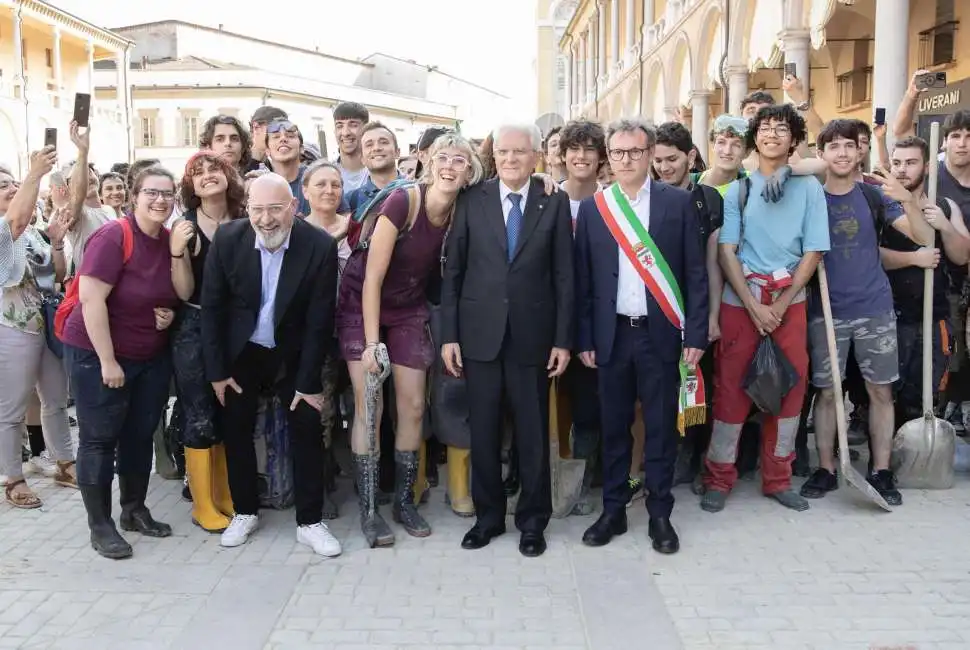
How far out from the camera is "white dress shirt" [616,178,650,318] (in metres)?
4.33

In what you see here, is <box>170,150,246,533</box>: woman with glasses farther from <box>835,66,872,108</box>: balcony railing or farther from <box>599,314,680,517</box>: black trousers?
<box>835,66,872,108</box>: balcony railing

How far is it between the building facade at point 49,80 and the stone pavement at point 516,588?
22.7 metres

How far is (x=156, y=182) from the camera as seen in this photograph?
4.30 meters

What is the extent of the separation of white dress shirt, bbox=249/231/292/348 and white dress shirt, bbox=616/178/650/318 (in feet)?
5.46

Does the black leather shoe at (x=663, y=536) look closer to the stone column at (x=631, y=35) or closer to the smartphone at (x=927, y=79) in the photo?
the smartphone at (x=927, y=79)

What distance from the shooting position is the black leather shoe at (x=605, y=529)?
444cm

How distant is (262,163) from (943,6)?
35.0 ft

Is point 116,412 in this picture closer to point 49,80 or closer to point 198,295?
point 198,295

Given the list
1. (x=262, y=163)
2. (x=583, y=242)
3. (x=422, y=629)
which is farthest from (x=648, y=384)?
(x=262, y=163)

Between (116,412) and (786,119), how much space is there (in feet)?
12.6

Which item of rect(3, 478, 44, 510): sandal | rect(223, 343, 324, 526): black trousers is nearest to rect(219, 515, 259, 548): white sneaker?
rect(223, 343, 324, 526): black trousers

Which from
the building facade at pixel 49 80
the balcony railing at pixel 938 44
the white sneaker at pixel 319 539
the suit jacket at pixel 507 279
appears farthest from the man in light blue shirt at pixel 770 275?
the building facade at pixel 49 80

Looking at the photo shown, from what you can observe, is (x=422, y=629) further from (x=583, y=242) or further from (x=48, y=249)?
(x=48, y=249)

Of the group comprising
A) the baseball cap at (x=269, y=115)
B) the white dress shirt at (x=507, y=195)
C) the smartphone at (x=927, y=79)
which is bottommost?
the white dress shirt at (x=507, y=195)
